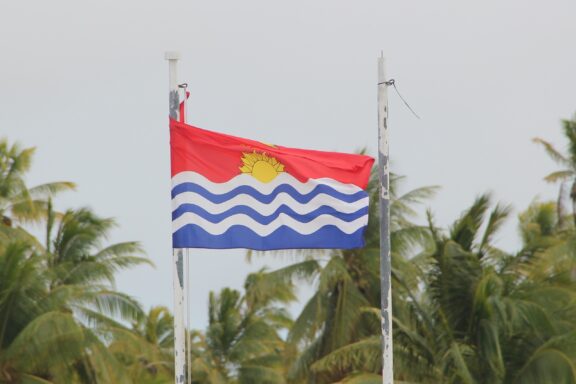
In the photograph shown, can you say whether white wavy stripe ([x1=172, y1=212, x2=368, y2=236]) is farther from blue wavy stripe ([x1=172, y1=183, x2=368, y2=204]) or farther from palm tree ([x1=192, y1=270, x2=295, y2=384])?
palm tree ([x1=192, y1=270, x2=295, y2=384])

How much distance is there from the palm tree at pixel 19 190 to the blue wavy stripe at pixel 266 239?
1049 inches

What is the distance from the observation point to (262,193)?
1950cm

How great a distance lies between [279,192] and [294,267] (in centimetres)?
2473

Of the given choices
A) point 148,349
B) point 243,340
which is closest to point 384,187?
point 148,349

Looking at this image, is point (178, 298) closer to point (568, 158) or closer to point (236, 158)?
point (236, 158)

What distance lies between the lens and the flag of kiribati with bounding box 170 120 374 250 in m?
19.3

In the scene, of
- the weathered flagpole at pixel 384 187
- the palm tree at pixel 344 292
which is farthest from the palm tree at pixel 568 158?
the weathered flagpole at pixel 384 187

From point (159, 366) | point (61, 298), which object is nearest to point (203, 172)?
point (61, 298)

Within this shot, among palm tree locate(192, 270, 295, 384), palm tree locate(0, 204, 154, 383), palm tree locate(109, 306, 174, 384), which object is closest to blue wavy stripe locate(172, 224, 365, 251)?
palm tree locate(0, 204, 154, 383)

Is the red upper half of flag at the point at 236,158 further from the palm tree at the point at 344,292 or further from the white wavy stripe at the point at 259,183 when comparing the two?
the palm tree at the point at 344,292

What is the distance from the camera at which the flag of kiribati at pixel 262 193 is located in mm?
19344

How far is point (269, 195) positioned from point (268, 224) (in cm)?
33

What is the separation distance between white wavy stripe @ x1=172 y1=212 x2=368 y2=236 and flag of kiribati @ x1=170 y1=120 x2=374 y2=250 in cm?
1

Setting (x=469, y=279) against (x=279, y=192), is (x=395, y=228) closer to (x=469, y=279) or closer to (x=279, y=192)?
(x=469, y=279)
